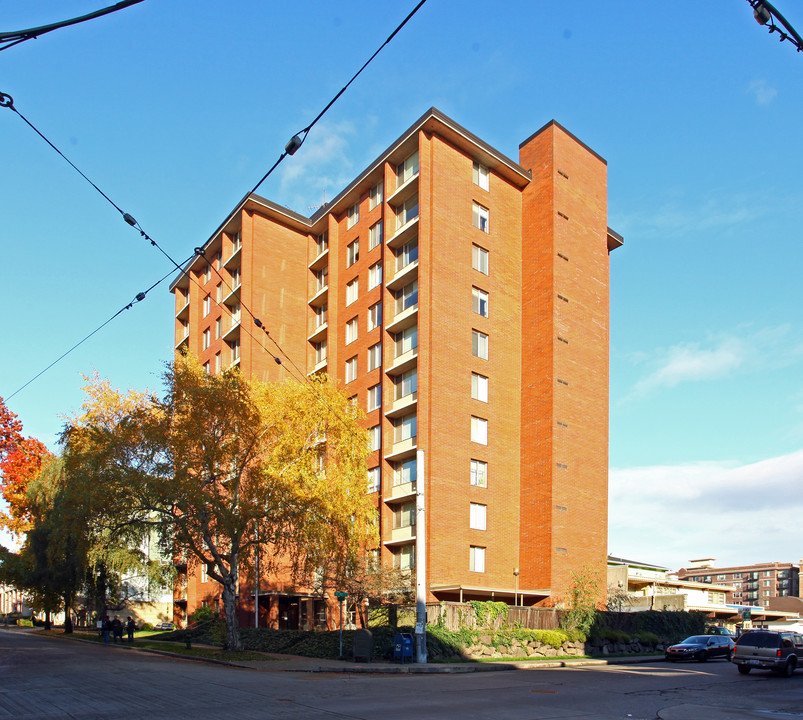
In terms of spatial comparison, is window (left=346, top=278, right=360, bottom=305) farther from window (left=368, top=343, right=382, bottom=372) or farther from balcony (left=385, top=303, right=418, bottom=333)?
balcony (left=385, top=303, right=418, bottom=333)

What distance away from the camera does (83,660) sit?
2903cm

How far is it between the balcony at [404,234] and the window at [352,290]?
5162mm

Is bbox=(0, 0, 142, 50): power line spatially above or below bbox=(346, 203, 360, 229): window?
below

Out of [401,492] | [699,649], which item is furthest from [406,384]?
[699,649]

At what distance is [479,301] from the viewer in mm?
45375

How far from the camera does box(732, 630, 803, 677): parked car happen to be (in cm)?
2677

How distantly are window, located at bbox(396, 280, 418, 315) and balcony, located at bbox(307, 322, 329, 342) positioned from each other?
8250mm

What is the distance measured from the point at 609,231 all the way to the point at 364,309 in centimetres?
1800

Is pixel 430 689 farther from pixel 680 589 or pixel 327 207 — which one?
pixel 680 589

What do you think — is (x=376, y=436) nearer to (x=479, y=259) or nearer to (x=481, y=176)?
(x=479, y=259)

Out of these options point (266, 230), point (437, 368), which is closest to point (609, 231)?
point (437, 368)

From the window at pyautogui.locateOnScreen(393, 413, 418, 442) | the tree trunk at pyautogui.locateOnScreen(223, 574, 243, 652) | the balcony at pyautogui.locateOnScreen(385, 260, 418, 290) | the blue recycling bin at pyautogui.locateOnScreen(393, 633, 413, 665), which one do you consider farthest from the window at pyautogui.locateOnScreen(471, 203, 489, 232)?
the blue recycling bin at pyautogui.locateOnScreen(393, 633, 413, 665)

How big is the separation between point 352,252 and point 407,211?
22.2ft

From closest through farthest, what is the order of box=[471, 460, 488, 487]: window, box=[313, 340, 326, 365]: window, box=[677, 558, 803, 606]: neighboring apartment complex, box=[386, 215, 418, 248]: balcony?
box=[471, 460, 488, 487]: window, box=[386, 215, 418, 248]: balcony, box=[313, 340, 326, 365]: window, box=[677, 558, 803, 606]: neighboring apartment complex
